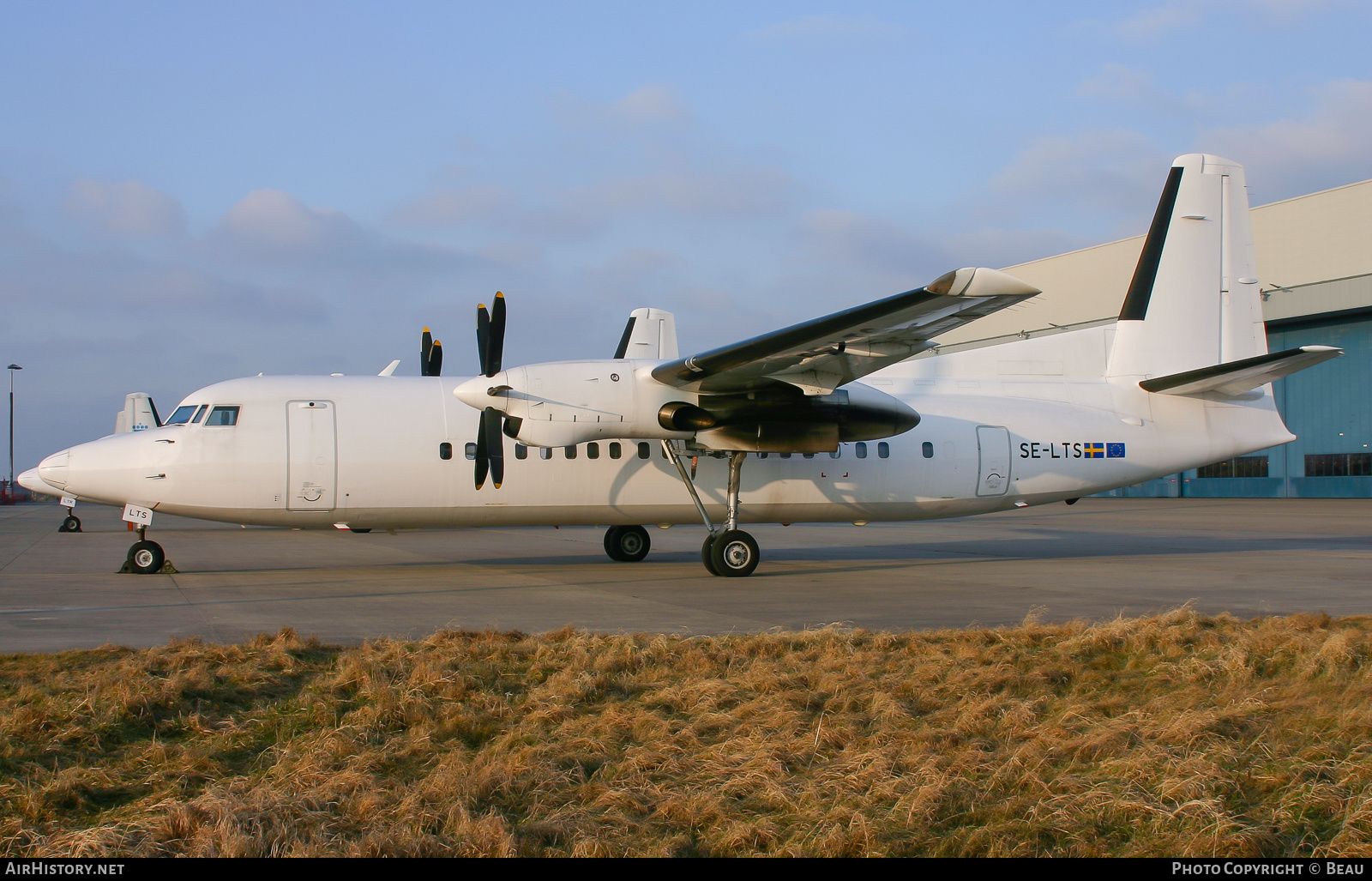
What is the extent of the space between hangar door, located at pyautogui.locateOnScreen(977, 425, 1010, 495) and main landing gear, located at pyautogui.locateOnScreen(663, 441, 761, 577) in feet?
13.5

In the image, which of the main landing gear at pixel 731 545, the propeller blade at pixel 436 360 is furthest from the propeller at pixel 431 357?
the main landing gear at pixel 731 545

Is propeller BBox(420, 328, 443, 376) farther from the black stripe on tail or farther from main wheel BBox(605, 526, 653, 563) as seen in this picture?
the black stripe on tail

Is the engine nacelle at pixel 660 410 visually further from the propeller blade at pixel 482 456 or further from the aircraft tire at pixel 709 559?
the aircraft tire at pixel 709 559

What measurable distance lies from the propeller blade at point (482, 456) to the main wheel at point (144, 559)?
16.2 feet

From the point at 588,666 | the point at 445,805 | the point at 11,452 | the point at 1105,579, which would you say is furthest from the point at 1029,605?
the point at 11,452

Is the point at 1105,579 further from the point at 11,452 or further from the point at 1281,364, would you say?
the point at 11,452

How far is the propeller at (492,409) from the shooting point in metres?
12.9

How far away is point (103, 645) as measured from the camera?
750 centimetres

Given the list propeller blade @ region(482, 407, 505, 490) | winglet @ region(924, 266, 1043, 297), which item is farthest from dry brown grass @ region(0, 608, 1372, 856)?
propeller blade @ region(482, 407, 505, 490)

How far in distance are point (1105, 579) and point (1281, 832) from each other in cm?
1012

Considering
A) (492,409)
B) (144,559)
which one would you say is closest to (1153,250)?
(492,409)

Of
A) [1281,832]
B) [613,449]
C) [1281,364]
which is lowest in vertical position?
[1281,832]

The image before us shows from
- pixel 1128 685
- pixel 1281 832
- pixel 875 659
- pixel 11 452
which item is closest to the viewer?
pixel 1281 832

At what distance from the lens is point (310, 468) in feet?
44.8
